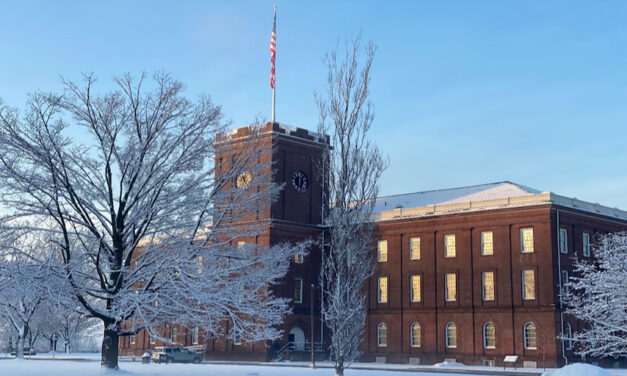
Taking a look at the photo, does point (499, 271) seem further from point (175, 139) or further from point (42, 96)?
point (42, 96)

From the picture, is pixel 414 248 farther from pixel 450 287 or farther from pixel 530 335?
pixel 530 335

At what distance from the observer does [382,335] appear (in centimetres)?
6391

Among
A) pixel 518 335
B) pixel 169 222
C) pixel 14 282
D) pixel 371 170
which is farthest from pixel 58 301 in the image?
pixel 518 335

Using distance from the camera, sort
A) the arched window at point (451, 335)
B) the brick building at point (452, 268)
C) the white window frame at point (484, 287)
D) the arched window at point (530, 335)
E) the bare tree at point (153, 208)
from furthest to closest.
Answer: the arched window at point (451, 335) → the white window frame at point (484, 287) → the brick building at point (452, 268) → the arched window at point (530, 335) → the bare tree at point (153, 208)

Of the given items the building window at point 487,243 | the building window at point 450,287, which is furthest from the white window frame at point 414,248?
the building window at point 487,243

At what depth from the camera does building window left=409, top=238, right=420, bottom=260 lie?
2470 inches

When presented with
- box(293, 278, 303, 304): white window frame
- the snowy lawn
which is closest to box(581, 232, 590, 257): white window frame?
the snowy lawn

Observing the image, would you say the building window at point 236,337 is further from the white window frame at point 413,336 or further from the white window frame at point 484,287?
the white window frame at point 484,287

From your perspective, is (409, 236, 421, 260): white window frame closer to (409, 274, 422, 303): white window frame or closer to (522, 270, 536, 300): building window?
(409, 274, 422, 303): white window frame

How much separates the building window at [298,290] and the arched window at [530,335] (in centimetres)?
1848

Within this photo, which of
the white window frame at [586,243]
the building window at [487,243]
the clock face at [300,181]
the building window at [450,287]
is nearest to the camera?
the building window at [487,243]

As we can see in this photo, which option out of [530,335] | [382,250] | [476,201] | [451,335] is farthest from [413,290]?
[530,335]

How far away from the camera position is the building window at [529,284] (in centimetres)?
5556

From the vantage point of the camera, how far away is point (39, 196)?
89.7 ft
